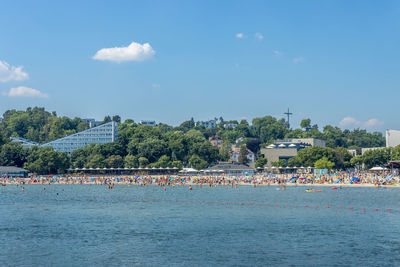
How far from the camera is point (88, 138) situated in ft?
641

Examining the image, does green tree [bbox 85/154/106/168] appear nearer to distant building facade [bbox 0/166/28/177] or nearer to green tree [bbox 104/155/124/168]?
green tree [bbox 104/155/124/168]

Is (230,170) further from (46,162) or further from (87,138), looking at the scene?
(87,138)

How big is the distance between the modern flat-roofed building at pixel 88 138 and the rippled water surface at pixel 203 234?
136241 millimetres

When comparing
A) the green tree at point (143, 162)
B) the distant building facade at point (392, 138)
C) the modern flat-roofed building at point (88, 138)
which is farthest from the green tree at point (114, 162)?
the distant building facade at point (392, 138)

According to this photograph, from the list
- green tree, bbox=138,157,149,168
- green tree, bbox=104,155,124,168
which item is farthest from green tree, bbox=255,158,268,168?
green tree, bbox=104,155,124,168

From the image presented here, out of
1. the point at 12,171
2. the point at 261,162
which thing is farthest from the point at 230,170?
the point at 12,171

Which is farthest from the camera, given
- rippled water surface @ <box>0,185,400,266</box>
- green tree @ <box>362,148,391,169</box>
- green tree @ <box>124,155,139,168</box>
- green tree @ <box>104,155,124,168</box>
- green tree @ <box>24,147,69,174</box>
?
green tree @ <box>104,155,124,168</box>

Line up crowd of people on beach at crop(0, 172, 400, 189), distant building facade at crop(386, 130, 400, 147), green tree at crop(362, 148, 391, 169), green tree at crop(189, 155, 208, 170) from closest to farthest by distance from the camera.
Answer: crowd of people on beach at crop(0, 172, 400, 189)
green tree at crop(362, 148, 391, 169)
green tree at crop(189, 155, 208, 170)
distant building facade at crop(386, 130, 400, 147)

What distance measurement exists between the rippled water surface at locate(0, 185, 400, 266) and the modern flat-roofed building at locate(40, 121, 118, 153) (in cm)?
13624

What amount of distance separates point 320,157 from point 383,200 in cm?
6866

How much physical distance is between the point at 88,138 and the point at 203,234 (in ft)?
541

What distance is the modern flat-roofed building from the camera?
634 feet

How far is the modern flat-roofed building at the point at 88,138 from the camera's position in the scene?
193 metres

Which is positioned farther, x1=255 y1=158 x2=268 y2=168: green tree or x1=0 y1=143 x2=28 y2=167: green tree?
x1=255 y1=158 x2=268 y2=168: green tree
